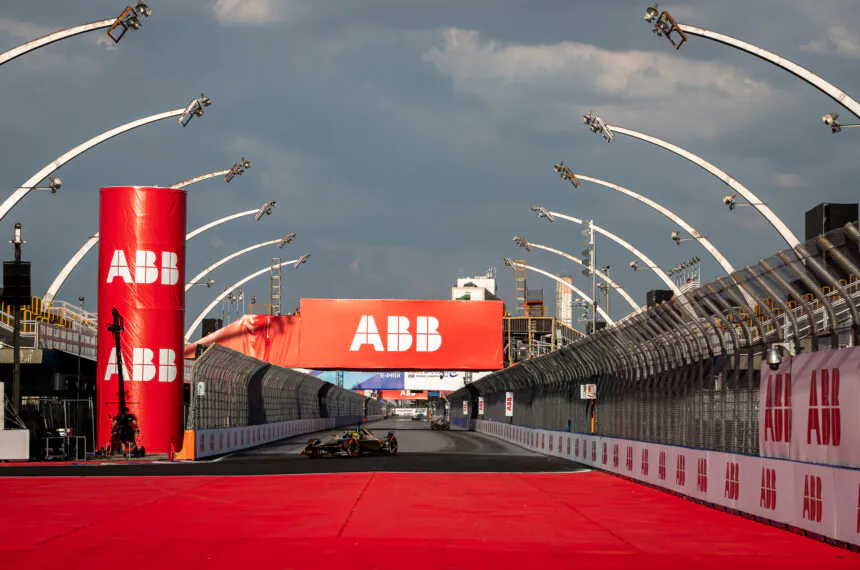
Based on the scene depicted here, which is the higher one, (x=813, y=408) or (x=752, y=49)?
(x=752, y=49)

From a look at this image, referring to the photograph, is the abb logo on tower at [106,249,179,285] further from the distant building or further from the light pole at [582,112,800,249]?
the distant building

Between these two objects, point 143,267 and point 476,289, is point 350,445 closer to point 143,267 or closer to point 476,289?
point 143,267

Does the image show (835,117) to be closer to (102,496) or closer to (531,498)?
(531,498)

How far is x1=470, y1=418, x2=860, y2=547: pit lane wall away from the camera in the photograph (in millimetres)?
15289

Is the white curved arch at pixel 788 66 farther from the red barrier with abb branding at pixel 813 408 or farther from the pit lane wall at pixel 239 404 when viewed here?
the pit lane wall at pixel 239 404

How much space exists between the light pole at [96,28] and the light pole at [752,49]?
10606mm

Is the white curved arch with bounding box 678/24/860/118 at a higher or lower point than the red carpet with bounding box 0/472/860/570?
higher

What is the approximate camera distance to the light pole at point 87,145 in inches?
1273

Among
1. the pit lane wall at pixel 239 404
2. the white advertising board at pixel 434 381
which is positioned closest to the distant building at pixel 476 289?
the white advertising board at pixel 434 381

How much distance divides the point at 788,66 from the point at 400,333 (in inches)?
1780

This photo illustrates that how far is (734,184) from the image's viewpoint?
3328cm

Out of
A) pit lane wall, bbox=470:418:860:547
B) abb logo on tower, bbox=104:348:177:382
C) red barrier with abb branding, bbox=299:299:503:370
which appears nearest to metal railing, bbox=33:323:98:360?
abb logo on tower, bbox=104:348:177:382

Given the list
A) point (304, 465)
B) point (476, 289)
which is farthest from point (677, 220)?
point (476, 289)

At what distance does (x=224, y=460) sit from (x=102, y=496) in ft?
53.3
